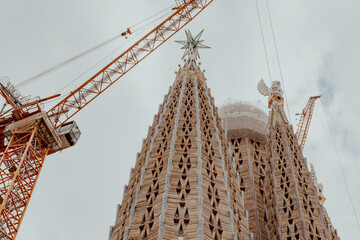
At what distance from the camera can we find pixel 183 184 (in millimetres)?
23250

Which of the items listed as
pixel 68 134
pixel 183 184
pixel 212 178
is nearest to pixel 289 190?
pixel 212 178

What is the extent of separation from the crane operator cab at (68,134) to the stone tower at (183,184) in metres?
7.03

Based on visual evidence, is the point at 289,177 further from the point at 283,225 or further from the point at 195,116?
the point at 195,116

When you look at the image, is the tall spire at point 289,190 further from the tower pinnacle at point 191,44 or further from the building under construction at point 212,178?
the tower pinnacle at point 191,44

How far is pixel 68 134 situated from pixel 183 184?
1426 centimetres

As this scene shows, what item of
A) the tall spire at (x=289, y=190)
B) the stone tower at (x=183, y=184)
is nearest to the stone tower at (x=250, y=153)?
the tall spire at (x=289, y=190)

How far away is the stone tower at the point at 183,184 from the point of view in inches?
830

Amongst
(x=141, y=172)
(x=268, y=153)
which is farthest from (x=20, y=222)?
(x=268, y=153)

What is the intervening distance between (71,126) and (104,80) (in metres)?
6.30

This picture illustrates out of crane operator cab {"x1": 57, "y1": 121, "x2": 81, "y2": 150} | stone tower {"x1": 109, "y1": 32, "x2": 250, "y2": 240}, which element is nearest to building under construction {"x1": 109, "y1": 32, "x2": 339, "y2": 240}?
stone tower {"x1": 109, "y1": 32, "x2": 250, "y2": 240}

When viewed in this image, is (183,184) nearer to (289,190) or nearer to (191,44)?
(289,190)

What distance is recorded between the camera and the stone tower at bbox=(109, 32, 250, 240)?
69.2 feet

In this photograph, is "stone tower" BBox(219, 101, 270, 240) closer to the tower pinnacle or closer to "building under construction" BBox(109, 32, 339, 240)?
"building under construction" BBox(109, 32, 339, 240)

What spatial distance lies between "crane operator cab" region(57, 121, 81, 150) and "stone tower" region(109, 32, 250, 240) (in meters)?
7.03
